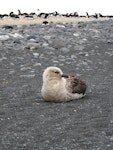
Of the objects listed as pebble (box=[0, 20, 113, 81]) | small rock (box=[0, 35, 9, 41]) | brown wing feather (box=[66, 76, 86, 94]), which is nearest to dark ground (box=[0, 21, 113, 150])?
pebble (box=[0, 20, 113, 81])

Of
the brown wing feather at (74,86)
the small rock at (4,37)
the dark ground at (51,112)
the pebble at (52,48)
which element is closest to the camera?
the dark ground at (51,112)

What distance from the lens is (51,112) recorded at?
8.85 m

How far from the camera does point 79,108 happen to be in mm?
9117

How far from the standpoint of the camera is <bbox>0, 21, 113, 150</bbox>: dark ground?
6.97 m

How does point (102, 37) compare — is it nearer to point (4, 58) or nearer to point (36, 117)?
point (4, 58)

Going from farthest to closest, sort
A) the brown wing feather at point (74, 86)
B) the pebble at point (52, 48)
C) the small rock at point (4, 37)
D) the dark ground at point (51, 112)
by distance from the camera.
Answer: the small rock at point (4, 37), the pebble at point (52, 48), the brown wing feather at point (74, 86), the dark ground at point (51, 112)

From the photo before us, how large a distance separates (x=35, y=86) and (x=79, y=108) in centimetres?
302

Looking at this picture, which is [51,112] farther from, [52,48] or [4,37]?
[4,37]

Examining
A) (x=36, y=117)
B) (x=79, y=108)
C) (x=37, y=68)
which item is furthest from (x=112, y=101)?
(x=37, y=68)

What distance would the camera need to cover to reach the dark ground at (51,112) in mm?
6969

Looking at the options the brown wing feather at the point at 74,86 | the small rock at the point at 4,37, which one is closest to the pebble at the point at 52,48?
the small rock at the point at 4,37

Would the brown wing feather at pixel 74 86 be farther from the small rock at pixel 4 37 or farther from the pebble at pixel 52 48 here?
the small rock at pixel 4 37

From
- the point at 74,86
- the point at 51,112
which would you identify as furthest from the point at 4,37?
the point at 51,112

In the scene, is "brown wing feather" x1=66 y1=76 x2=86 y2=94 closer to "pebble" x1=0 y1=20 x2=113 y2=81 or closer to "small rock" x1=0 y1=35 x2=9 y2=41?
"pebble" x1=0 y1=20 x2=113 y2=81
